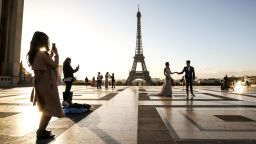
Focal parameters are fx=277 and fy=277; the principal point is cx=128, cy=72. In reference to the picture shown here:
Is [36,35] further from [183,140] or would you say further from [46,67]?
[183,140]

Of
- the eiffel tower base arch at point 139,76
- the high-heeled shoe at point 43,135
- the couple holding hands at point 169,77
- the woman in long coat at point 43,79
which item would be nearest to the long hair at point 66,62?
the woman in long coat at point 43,79

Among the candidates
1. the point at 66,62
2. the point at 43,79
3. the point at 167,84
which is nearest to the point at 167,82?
the point at 167,84

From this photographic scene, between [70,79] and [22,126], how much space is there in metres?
4.07

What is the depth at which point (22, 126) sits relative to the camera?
222 inches

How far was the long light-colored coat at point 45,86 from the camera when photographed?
15.6 feet

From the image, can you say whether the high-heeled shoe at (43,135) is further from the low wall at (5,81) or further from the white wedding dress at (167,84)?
the low wall at (5,81)

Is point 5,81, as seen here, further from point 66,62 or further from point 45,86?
point 45,86

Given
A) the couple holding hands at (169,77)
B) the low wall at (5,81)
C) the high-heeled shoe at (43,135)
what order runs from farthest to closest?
the low wall at (5,81) < the couple holding hands at (169,77) < the high-heeled shoe at (43,135)

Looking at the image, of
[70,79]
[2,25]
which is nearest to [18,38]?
[2,25]

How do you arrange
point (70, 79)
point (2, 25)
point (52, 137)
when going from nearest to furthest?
1. point (52, 137)
2. point (70, 79)
3. point (2, 25)

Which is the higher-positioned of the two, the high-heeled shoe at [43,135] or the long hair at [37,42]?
the long hair at [37,42]

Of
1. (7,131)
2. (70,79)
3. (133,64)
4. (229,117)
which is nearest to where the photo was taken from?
(7,131)

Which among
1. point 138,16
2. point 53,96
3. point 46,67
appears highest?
point 138,16

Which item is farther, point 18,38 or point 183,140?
point 18,38
